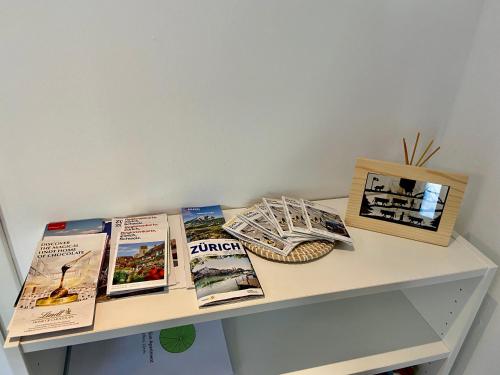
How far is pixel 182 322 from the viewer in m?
0.66

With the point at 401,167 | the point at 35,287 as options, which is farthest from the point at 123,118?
the point at 401,167

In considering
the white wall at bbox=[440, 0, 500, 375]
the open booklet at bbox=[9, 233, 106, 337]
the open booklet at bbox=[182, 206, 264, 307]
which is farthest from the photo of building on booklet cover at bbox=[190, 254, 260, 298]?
the white wall at bbox=[440, 0, 500, 375]

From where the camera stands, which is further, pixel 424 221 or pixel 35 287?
pixel 424 221

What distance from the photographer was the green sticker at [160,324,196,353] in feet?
2.97

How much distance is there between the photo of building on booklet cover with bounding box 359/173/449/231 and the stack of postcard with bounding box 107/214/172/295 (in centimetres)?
50

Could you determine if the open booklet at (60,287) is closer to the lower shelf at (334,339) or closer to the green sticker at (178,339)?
the green sticker at (178,339)

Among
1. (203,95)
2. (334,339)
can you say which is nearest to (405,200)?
(334,339)

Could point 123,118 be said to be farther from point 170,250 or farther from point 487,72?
point 487,72

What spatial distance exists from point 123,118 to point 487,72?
88 cm

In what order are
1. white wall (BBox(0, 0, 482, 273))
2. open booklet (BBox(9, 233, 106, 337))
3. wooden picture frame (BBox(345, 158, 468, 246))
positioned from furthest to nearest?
1. wooden picture frame (BBox(345, 158, 468, 246))
2. white wall (BBox(0, 0, 482, 273))
3. open booklet (BBox(9, 233, 106, 337))

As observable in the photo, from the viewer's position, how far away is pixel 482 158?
92 cm

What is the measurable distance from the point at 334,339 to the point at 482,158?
0.61 m

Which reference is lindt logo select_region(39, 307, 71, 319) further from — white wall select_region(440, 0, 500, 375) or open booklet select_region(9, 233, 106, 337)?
white wall select_region(440, 0, 500, 375)

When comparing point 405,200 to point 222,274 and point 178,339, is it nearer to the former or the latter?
point 222,274
